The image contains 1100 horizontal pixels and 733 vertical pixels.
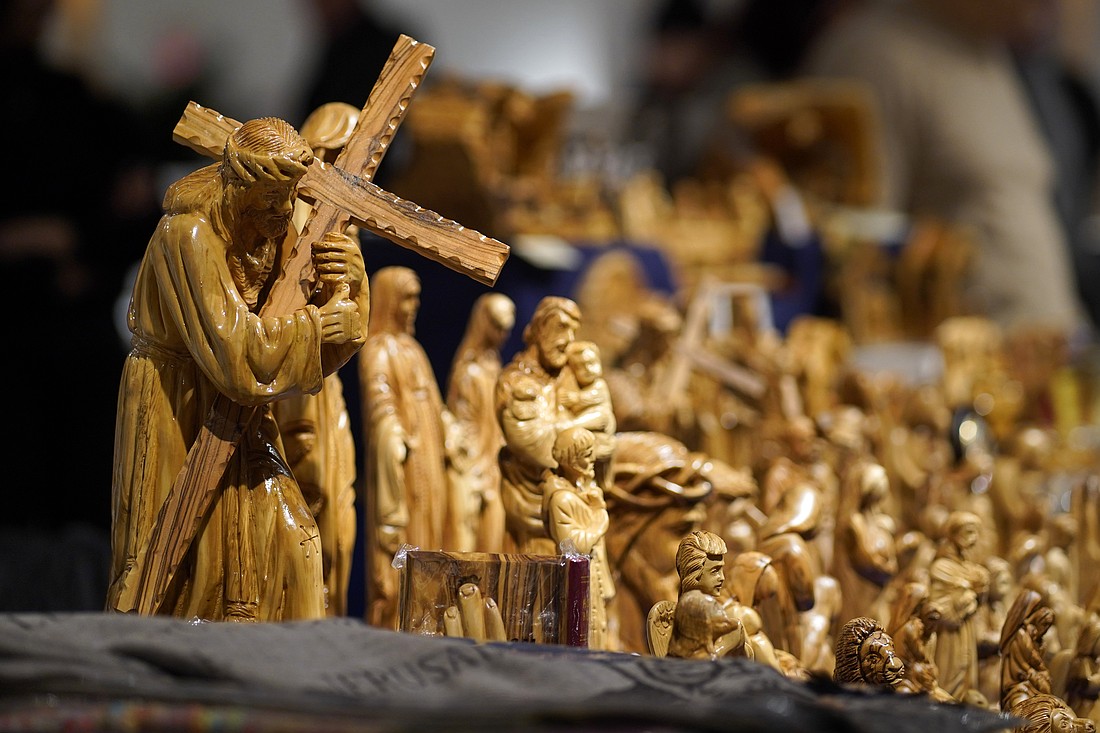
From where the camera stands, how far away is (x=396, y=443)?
10.4 ft

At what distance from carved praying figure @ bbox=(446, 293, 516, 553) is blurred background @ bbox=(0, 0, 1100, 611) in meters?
0.69

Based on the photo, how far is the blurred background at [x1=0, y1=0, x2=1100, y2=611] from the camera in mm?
5004

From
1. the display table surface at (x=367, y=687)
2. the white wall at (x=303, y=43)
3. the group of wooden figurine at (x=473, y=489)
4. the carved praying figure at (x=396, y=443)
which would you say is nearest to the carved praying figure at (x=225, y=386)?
the group of wooden figurine at (x=473, y=489)

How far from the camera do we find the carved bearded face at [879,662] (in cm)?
243

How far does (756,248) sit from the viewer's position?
268 inches

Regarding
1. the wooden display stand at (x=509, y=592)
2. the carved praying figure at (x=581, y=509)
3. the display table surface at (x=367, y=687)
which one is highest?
the carved praying figure at (x=581, y=509)

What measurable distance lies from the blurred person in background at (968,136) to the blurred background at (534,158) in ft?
0.10

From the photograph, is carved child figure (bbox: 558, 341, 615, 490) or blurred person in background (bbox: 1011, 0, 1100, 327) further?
blurred person in background (bbox: 1011, 0, 1100, 327)

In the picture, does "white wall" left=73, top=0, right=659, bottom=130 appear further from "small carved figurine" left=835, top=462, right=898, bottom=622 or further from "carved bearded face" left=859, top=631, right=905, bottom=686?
"carved bearded face" left=859, top=631, right=905, bottom=686

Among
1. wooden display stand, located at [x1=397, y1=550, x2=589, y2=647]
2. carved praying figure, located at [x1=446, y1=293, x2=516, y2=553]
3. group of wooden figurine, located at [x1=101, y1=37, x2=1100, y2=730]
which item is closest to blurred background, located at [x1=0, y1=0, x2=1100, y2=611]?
carved praying figure, located at [x1=446, y1=293, x2=516, y2=553]

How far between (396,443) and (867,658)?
45.3 inches

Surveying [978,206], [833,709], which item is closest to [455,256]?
[833,709]

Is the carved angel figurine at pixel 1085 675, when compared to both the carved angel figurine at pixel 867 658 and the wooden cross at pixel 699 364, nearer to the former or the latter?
the carved angel figurine at pixel 867 658

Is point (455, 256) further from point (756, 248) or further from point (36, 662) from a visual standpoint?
point (756, 248)
